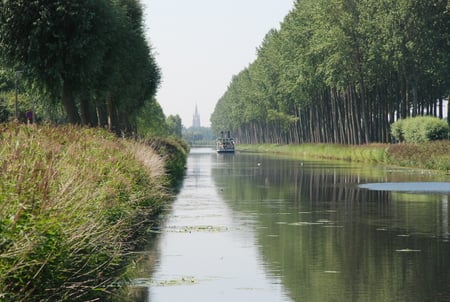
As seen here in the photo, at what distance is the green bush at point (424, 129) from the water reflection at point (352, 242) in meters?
31.0

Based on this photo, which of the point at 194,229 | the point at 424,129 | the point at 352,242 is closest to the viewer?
the point at 352,242

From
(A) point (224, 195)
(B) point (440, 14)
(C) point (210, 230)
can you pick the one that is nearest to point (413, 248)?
(C) point (210, 230)

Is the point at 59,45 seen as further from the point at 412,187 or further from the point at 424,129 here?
the point at 424,129

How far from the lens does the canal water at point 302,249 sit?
13.7m

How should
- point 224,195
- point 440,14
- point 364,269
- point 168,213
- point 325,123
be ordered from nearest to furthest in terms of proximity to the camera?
point 364,269 < point 168,213 < point 224,195 < point 440,14 < point 325,123

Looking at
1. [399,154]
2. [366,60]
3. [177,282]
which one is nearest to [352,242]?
[177,282]

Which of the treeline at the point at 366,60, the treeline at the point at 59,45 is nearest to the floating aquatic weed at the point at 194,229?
the treeline at the point at 59,45

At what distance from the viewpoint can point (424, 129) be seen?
6756cm

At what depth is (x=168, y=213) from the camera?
92.4 feet

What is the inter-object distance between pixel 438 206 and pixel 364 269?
45.9ft

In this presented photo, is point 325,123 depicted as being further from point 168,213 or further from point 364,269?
point 364,269

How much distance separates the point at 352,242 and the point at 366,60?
64140 millimetres

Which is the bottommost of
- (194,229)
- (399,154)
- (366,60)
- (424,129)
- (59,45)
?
(194,229)

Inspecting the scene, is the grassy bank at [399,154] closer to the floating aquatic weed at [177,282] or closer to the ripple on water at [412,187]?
the ripple on water at [412,187]
